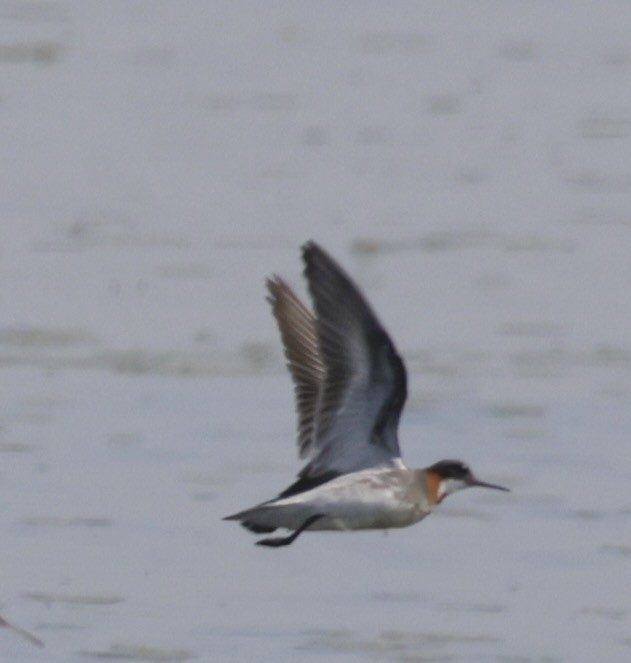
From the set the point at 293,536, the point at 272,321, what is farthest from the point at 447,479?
the point at 272,321

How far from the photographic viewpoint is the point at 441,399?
14.6 meters

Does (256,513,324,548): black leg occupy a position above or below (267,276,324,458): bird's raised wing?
below

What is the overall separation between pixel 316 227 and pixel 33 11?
30.9 feet

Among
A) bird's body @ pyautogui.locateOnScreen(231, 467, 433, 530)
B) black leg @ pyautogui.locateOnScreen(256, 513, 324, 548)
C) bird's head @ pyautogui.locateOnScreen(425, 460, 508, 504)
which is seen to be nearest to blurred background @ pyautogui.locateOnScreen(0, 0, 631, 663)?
bird's head @ pyautogui.locateOnScreen(425, 460, 508, 504)

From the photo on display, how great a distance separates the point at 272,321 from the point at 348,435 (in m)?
6.12

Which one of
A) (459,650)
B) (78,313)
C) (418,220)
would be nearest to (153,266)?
(78,313)

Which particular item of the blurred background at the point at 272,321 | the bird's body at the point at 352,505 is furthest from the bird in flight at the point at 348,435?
the blurred background at the point at 272,321

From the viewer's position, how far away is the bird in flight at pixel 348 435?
32.1 feet

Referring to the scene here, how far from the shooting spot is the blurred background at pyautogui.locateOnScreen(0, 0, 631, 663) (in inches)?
446

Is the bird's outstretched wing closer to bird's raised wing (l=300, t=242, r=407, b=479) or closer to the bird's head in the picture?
bird's raised wing (l=300, t=242, r=407, b=479)

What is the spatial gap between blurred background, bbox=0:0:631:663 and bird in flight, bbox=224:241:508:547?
0.93 meters

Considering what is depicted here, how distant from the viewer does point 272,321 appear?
53.0 ft

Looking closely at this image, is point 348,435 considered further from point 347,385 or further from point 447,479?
point 447,479

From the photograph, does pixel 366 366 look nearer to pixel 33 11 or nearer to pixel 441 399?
pixel 441 399
